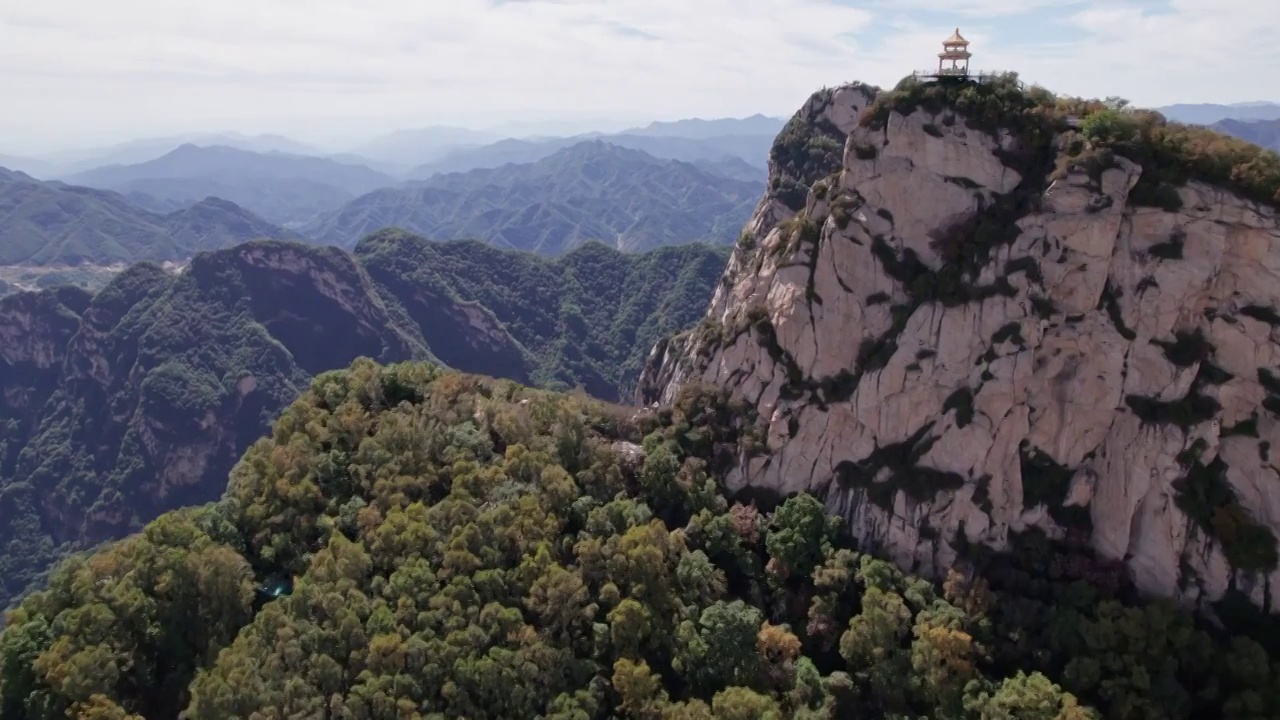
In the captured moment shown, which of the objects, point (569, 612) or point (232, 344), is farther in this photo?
point (232, 344)

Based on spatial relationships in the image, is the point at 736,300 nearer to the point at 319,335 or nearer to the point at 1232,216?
the point at 1232,216

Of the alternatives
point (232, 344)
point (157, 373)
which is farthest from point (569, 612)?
point (232, 344)

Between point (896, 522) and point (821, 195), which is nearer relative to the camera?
point (896, 522)

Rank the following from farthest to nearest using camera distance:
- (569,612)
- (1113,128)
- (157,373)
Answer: (157,373), (1113,128), (569,612)

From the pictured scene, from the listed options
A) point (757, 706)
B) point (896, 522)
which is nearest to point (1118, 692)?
point (896, 522)

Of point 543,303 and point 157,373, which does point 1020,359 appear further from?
point 543,303

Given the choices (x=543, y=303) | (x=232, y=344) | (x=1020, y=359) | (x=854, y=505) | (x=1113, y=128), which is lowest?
(x=232, y=344)

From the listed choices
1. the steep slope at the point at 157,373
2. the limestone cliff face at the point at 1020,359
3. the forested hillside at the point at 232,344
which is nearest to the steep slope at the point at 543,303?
the forested hillside at the point at 232,344
